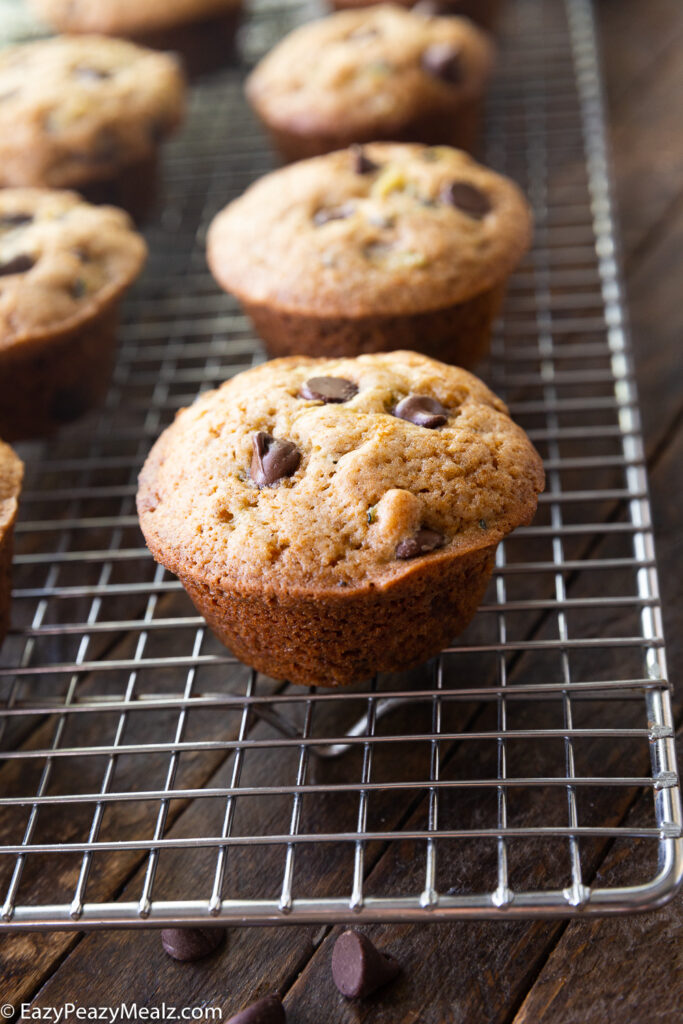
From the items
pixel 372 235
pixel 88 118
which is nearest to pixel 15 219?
pixel 88 118

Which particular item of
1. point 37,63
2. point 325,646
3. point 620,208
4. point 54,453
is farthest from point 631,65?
point 325,646

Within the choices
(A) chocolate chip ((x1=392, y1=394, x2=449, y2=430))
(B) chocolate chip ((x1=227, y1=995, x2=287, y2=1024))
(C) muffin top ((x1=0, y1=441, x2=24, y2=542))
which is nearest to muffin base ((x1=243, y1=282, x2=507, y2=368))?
(A) chocolate chip ((x1=392, y1=394, x2=449, y2=430))

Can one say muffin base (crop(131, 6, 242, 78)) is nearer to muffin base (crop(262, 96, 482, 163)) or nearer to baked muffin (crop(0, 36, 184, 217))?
baked muffin (crop(0, 36, 184, 217))

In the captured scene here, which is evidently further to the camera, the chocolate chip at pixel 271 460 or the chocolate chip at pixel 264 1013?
→ the chocolate chip at pixel 271 460

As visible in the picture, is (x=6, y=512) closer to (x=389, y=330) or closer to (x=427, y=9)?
(x=389, y=330)

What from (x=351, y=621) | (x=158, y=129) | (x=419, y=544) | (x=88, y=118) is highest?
(x=88, y=118)

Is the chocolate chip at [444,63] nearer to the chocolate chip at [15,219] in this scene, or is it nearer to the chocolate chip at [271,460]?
the chocolate chip at [15,219]

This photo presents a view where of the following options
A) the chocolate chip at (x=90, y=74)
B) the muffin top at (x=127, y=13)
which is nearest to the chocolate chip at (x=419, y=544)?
the chocolate chip at (x=90, y=74)
